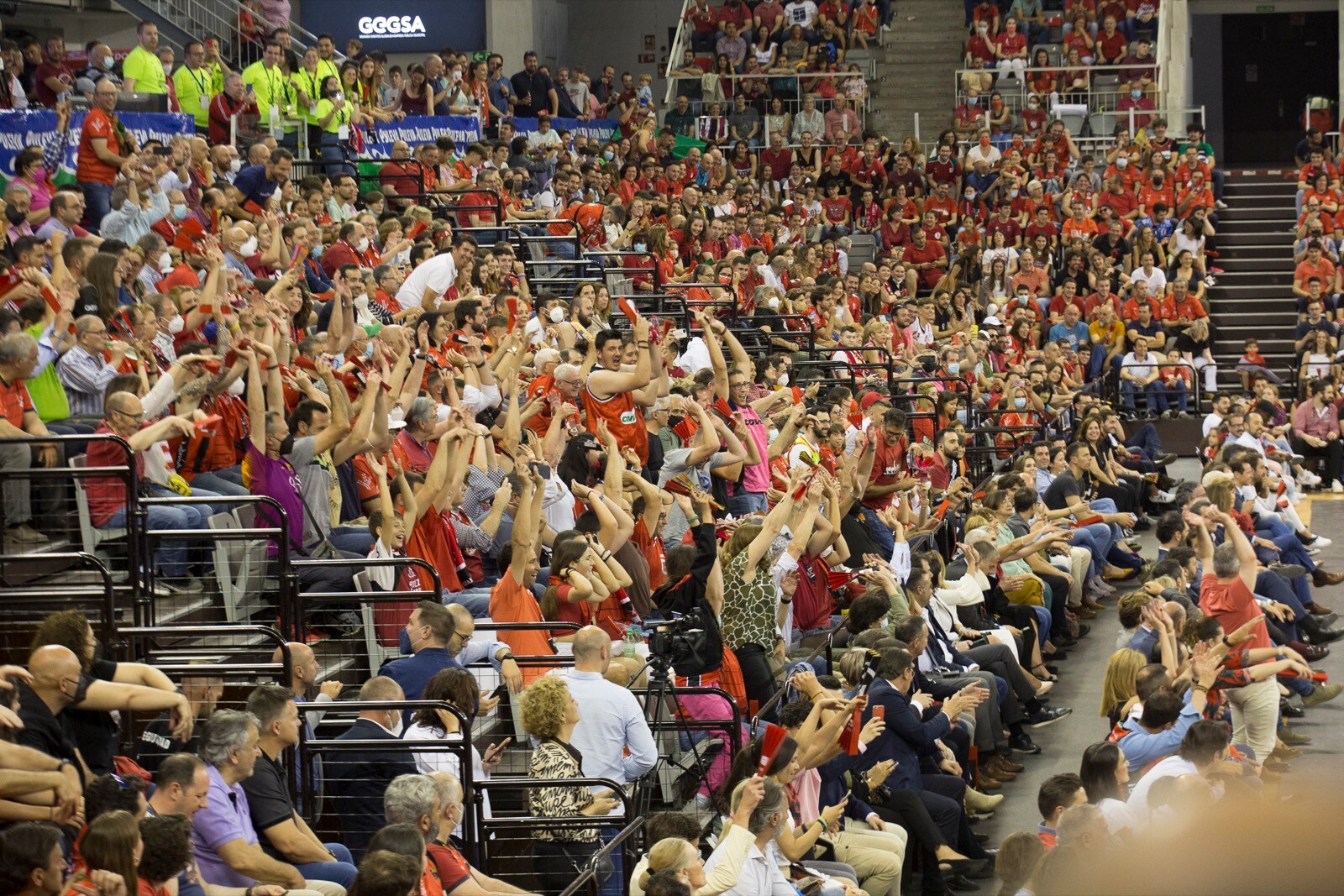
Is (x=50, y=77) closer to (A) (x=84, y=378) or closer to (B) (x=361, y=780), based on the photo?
(A) (x=84, y=378)

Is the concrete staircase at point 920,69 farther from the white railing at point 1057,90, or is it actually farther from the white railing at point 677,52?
the white railing at point 677,52

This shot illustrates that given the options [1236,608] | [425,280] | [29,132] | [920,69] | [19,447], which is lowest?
[1236,608]

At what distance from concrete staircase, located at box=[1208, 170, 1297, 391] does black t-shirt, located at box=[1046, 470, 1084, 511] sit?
8422 mm

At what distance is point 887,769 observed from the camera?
8453 millimetres

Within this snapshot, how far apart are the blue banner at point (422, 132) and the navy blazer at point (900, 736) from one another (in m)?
11.7

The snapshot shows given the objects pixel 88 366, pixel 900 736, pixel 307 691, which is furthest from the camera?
pixel 900 736

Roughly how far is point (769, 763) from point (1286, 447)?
38.1ft

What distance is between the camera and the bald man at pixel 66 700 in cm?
534

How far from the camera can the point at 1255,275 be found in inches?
969

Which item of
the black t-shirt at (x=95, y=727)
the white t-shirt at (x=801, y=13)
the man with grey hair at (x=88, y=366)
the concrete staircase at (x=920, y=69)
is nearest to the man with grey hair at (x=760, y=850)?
the black t-shirt at (x=95, y=727)

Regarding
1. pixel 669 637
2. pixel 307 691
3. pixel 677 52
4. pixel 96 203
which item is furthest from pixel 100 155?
pixel 677 52

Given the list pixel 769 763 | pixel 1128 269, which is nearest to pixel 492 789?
pixel 769 763

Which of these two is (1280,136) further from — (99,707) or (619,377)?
(99,707)

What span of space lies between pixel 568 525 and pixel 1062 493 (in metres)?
6.18
